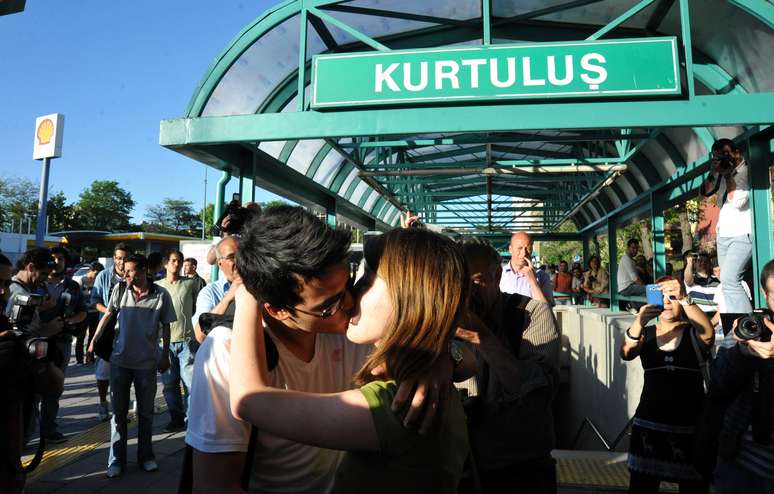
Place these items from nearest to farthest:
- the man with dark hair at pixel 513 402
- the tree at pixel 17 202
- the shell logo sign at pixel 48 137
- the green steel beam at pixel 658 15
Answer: the man with dark hair at pixel 513 402 < the green steel beam at pixel 658 15 < the shell logo sign at pixel 48 137 < the tree at pixel 17 202

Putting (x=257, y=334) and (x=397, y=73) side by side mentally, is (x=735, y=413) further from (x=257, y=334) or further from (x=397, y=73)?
(x=397, y=73)

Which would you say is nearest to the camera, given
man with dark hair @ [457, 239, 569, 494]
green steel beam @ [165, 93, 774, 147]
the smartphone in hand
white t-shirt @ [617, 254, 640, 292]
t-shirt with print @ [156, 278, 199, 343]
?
man with dark hair @ [457, 239, 569, 494]

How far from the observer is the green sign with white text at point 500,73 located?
382 centimetres

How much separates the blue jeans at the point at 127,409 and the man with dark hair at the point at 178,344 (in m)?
0.57

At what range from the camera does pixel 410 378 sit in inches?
43.9

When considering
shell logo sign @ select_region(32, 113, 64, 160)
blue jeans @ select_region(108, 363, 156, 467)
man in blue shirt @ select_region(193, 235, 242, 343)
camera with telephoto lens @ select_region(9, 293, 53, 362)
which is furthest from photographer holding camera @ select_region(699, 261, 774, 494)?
shell logo sign @ select_region(32, 113, 64, 160)

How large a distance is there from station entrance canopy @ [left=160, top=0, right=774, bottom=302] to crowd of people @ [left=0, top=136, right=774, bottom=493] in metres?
1.47

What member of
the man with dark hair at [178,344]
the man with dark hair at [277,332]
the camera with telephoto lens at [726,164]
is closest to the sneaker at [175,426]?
the man with dark hair at [178,344]

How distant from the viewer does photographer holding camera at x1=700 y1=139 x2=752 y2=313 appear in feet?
13.3

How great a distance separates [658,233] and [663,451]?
533 cm

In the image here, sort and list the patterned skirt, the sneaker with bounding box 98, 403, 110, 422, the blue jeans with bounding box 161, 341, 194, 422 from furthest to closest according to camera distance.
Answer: the sneaker with bounding box 98, 403, 110, 422 → the blue jeans with bounding box 161, 341, 194, 422 → the patterned skirt

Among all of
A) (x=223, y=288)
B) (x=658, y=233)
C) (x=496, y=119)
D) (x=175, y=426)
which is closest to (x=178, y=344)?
(x=175, y=426)

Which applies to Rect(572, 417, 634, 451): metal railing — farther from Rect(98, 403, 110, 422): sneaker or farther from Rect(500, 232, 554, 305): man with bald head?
Rect(98, 403, 110, 422): sneaker

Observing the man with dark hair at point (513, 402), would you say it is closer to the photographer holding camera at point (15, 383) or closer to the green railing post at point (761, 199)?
the photographer holding camera at point (15, 383)
